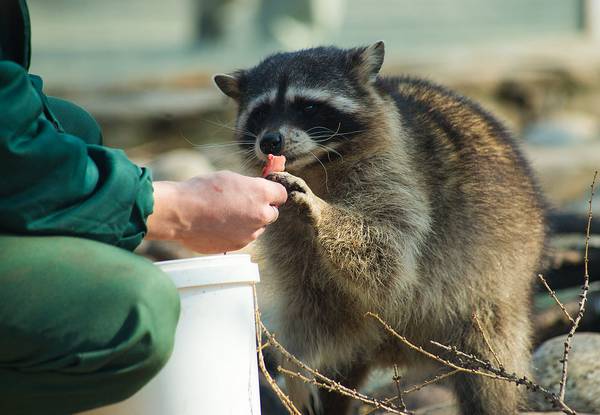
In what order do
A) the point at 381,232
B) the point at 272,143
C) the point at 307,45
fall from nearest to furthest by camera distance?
the point at 272,143 → the point at 381,232 → the point at 307,45

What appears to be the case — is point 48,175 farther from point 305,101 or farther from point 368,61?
point 368,61

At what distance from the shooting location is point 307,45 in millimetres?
10953

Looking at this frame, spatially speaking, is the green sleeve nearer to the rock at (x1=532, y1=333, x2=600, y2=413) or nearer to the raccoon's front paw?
the raccoon's front paw

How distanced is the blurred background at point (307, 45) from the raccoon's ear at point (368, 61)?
14.3 feet

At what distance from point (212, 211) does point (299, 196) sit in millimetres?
948

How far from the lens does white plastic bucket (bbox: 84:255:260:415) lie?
2.61 metres

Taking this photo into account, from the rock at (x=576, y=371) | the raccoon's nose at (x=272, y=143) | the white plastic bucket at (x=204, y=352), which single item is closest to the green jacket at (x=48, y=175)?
the white plastic bucket at (x=204, y=352)

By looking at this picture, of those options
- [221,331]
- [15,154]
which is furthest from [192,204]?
[15,154]

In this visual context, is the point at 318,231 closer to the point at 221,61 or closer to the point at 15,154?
the point at 15,154

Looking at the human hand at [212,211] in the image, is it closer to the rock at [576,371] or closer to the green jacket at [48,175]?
the green jacket at [48,175]

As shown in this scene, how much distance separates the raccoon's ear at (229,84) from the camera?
14.5ft

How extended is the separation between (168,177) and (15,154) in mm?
5384

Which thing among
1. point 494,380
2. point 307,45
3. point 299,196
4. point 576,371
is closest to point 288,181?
point 299,196

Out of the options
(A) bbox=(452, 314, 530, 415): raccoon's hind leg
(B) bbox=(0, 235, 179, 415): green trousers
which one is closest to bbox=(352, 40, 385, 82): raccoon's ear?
(A) bbox=(452, 314, 530, 415): raccoon's hind leg
